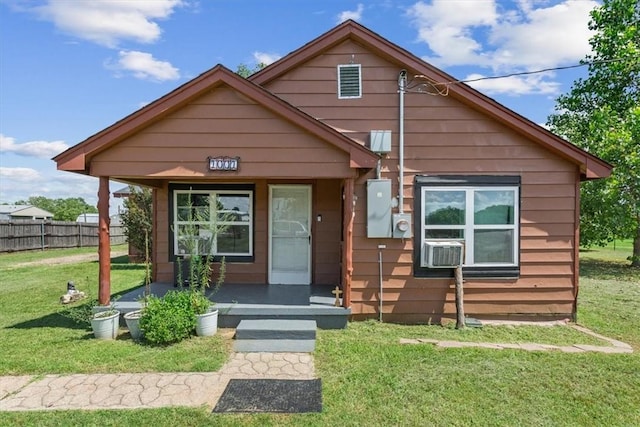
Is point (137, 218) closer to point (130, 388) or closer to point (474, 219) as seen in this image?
point (130, 388)

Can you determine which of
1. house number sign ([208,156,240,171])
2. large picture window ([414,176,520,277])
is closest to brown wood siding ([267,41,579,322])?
large picture window ([414,176,520,277])

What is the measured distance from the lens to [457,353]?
184 inches

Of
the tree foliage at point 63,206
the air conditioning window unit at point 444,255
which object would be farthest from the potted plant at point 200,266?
the tree foliage at point 63,206

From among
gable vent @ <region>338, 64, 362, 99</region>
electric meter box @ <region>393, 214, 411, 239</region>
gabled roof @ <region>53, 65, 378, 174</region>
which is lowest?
electric meter box @ <region>393, 214, 411, 239</region>

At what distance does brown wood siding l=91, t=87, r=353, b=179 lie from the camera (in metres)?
5.45

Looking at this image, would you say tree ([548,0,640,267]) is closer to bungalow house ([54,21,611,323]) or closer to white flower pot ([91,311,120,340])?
bungalow house ([54,21,611,323])

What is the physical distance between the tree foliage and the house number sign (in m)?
50.1

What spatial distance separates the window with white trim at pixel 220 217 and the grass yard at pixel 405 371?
7.78ft

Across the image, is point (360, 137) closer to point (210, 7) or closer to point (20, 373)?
point (210, 7)

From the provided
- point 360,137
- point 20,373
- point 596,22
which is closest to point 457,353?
point 360,137

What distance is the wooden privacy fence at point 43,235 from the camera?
1677 centimetres

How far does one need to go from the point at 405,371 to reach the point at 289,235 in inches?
149

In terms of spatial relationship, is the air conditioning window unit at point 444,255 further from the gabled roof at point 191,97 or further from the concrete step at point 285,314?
the gabled roof at point 191,97

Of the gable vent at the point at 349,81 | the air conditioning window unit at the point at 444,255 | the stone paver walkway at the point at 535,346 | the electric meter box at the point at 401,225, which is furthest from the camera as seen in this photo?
the gable vent at the point at 349,81
